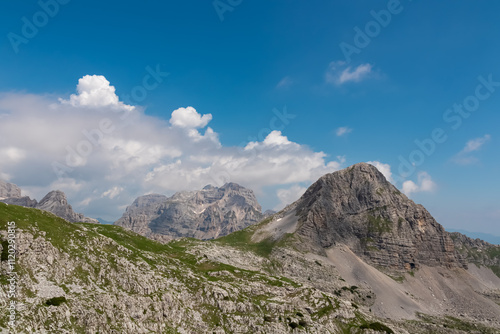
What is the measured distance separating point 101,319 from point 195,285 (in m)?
43.3

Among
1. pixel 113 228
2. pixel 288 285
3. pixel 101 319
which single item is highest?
pixel 113 228

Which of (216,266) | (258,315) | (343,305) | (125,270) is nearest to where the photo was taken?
(125,270)

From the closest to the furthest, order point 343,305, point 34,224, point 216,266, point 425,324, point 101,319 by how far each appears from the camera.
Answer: point 101,319, point 34,224, point 343,305, point 216,266, point 425,324

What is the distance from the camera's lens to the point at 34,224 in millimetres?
102438

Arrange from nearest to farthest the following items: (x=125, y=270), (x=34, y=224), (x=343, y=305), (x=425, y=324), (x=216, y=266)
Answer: (x=34, y=224) → (x=125, y=270) → (x=343, y=305) → (x=216, y=266) → (x=425, y=324)

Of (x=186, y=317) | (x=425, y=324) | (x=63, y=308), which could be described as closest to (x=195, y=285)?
(x=186, y=317)

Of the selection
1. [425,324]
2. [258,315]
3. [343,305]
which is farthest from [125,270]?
[425,324]

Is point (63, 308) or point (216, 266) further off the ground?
point (216, 266)

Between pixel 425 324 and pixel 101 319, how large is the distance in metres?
190

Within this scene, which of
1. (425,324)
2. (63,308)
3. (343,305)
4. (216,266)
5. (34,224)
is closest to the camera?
(63,308)

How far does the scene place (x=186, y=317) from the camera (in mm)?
111812

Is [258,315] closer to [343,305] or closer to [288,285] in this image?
[288,285]

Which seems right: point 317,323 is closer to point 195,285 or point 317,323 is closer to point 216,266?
point 195,285

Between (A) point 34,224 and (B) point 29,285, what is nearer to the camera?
(B) point 29,285
